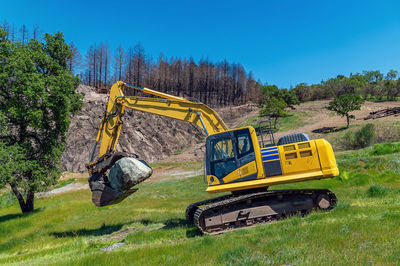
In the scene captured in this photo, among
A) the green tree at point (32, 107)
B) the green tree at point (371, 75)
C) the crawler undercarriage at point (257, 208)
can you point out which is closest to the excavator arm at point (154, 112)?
the crawler undercarriage at point (257, 208)

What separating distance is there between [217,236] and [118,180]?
386cm

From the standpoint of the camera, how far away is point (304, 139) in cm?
895

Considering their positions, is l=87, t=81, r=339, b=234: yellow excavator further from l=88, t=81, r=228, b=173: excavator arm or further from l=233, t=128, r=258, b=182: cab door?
l=88, t=81, r=228, b=173: excavator arm

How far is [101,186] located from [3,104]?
9.48 metres

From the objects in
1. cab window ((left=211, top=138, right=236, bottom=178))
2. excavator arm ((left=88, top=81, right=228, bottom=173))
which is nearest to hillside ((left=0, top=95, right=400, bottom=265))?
cab window ((left=211, top=138, right=236, bottom=178))

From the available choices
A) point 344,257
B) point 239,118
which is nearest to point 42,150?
point 344,257

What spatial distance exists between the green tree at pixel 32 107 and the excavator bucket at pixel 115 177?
6171mm

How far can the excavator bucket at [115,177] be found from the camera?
8719 mm

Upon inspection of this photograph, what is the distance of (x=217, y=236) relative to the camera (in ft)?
22.9

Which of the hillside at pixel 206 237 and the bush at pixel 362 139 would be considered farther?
the bush at pixel 362 139

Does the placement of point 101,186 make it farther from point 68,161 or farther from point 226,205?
point 68,161

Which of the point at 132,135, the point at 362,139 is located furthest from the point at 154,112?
the point at 132,135

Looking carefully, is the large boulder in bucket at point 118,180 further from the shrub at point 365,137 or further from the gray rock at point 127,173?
the shrub at point 365,137

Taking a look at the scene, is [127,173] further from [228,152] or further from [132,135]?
[132,135]
